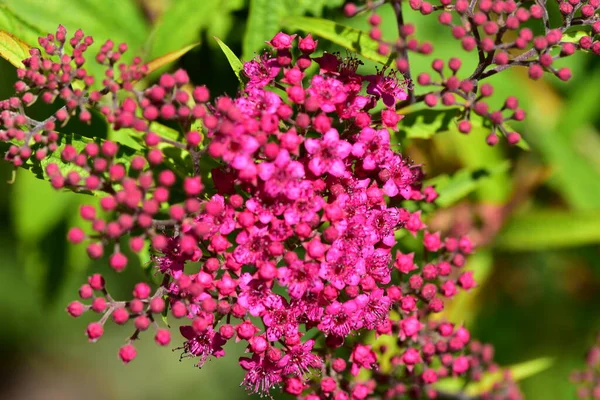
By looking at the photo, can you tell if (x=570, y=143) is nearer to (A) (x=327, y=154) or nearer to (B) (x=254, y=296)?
(A) (x=327, y=154)

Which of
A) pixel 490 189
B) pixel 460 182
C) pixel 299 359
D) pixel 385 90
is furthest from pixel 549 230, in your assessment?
pixel 299 359

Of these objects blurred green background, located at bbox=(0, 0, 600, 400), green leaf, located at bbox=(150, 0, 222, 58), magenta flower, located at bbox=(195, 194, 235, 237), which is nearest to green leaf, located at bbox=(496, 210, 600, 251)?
blurred green background, located at bbox=(0, 0, 600, 400)

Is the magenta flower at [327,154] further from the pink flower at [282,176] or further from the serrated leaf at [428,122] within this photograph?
the serrated leaf at [428,122]

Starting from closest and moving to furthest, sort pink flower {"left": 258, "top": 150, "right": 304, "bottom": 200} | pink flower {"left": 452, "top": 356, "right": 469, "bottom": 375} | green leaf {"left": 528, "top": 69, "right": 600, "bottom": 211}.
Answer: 1. pink flower {"left": 258, "top": 150, "right": 304, "bottom": 200}
2. pink flower {"left": 452, "top": 356, "right": 469, "bottom": 375}
3. green leaf {"left": 528, "top": 69, "right": 600, "bottom": 211}

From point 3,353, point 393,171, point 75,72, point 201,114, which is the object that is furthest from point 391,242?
point 3,353

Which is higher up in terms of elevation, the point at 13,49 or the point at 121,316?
the point at 13,49

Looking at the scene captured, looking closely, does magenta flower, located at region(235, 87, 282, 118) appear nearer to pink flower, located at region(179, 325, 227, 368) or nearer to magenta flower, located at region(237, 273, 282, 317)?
magenta flower, located at region(237, 273, 282, 317)
